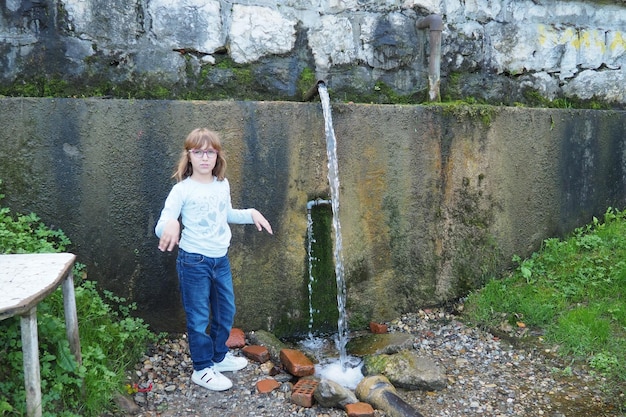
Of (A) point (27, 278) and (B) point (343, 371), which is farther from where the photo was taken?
(B) point (343, 371)

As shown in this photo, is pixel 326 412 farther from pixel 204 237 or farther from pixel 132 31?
pixel 132 31

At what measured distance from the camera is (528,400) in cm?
305

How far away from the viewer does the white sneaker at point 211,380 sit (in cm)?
298

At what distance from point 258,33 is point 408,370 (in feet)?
7.73

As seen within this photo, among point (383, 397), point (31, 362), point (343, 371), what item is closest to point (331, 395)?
point (383, 397)

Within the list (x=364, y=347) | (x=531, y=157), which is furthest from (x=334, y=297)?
(x=531, y=157)

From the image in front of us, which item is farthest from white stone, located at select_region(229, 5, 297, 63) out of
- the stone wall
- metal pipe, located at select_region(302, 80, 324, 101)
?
metal pipe, located at select_region(302, 80, 324, 101)

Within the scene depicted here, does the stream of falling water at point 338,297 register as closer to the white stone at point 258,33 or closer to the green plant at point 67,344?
the white stone at point 258,33

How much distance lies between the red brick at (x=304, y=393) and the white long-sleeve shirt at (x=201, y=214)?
0.83 metres

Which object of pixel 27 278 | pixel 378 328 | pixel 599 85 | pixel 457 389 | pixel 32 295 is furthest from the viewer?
pixel 599 85

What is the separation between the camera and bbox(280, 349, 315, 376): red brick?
10.4 feet

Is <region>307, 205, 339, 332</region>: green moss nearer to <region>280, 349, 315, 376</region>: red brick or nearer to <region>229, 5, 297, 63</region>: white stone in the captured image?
<region>280, 349, 315, 376</region>: red brick

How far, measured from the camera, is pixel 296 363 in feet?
10.5

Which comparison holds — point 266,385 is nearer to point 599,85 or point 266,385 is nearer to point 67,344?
point 67,344
